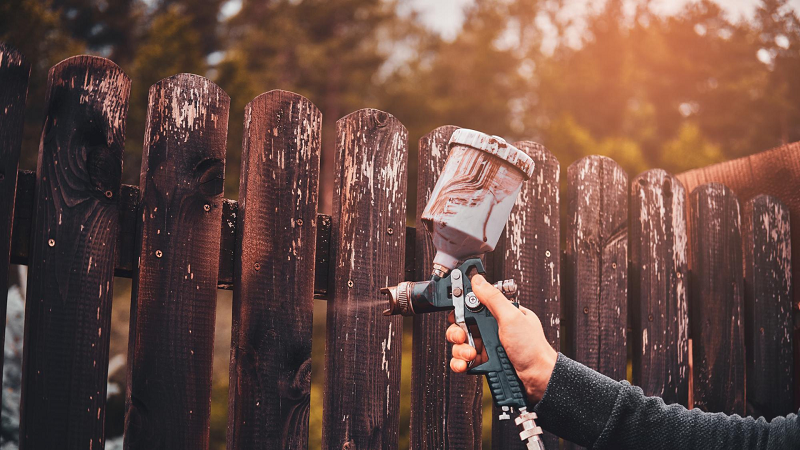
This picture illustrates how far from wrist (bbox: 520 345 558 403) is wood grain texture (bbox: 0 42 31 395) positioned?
4.07 feet


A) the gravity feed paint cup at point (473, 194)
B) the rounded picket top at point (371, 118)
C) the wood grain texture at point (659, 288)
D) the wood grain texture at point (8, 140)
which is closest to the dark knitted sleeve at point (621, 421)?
the gravity feed paint cup at point (473, 194)

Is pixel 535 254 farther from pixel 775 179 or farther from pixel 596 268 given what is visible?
pixel 775 179

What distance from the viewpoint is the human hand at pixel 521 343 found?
152cm

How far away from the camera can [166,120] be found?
1595mm

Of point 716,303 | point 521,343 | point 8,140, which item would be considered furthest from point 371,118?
point 716,303

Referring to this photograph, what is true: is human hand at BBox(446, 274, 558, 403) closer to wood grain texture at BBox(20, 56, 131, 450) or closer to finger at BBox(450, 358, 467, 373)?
finger at BBox(450, 358, 467, 373)

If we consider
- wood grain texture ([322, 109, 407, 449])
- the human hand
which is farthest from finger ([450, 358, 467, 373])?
→ wood grain texture ([322, 109, 407, 449])

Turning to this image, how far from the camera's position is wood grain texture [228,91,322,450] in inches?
64.2

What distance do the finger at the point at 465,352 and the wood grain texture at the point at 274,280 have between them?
418 millimetres

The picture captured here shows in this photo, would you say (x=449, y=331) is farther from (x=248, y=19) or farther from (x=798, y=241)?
(x=248, y=19)

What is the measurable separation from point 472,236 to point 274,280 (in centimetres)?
55

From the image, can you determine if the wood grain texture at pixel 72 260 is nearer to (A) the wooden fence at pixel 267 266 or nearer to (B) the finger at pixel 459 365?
(A) the wooden fence at pixel 267 266

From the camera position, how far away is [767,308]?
98.9 inches

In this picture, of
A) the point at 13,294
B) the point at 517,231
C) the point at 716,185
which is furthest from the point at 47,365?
the point at 716,185
